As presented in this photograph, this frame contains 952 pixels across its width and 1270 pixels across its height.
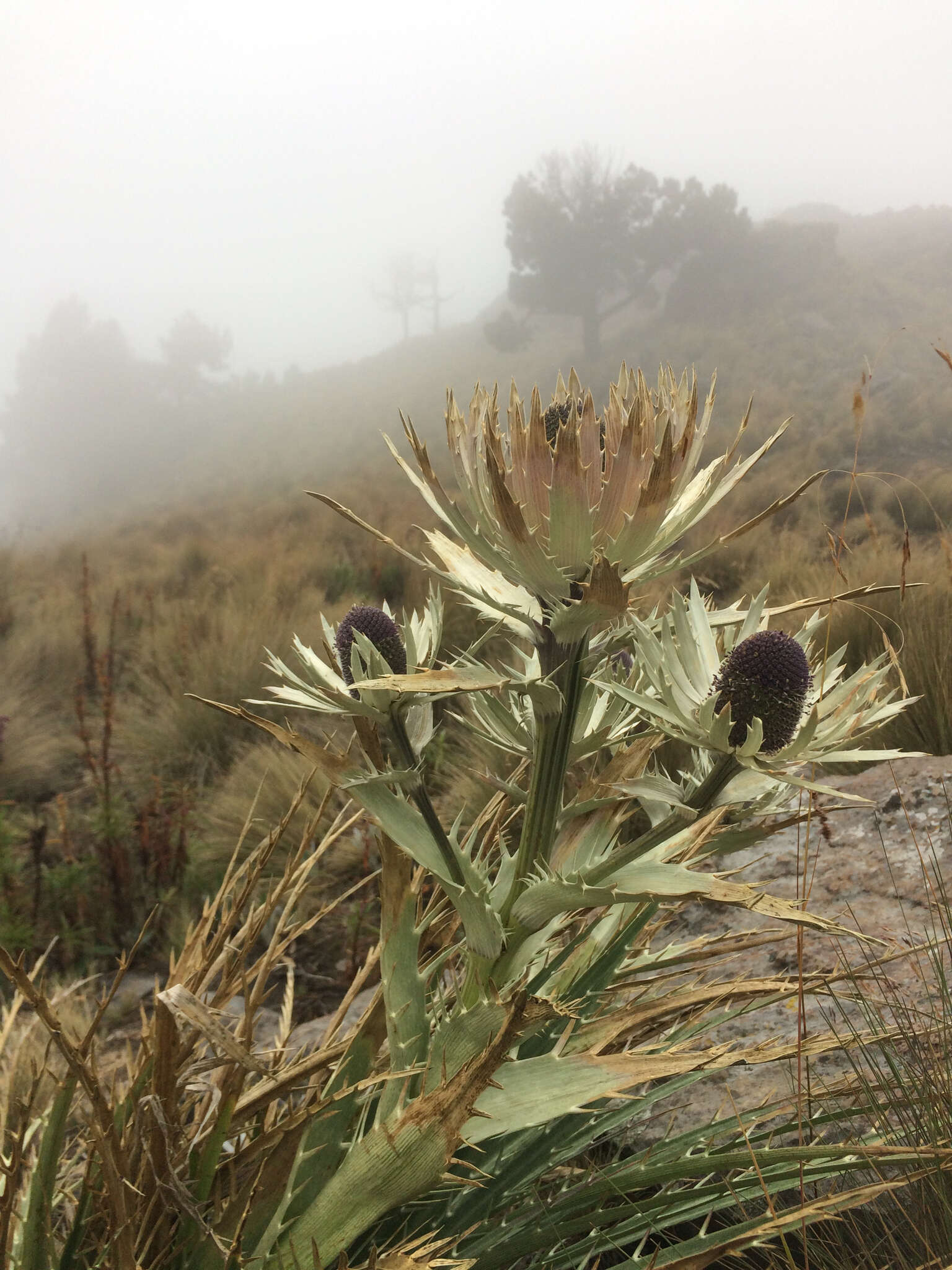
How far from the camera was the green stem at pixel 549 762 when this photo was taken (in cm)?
68

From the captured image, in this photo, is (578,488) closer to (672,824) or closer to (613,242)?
(672,824)

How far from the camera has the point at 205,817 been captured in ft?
12.1

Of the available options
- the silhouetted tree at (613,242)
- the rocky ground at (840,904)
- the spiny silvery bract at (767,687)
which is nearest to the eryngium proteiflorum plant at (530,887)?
the spiny silvery bract at (767,687)

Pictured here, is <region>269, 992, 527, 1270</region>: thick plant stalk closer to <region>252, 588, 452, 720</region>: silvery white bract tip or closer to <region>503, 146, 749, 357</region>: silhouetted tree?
<region>252, 588, 452, 720</region>: silvery white bract tip

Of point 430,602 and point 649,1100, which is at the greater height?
point 430,602

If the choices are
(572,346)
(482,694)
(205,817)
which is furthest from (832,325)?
(482,694)

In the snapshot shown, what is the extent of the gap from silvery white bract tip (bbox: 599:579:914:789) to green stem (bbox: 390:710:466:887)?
0.71ft

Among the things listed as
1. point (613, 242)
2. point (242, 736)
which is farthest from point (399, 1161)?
point (613, 242)

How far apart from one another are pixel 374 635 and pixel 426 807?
0.21 meters

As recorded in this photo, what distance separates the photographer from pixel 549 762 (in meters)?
0.70

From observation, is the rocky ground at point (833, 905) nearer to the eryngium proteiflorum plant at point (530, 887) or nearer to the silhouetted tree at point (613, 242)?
the eryngium proteiflorum plant at point (530, 887)

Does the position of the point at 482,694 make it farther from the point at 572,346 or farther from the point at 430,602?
the point at 572,346

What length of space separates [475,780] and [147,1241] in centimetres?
232

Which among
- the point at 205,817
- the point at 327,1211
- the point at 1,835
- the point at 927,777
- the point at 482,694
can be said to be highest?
the point at 482,694
